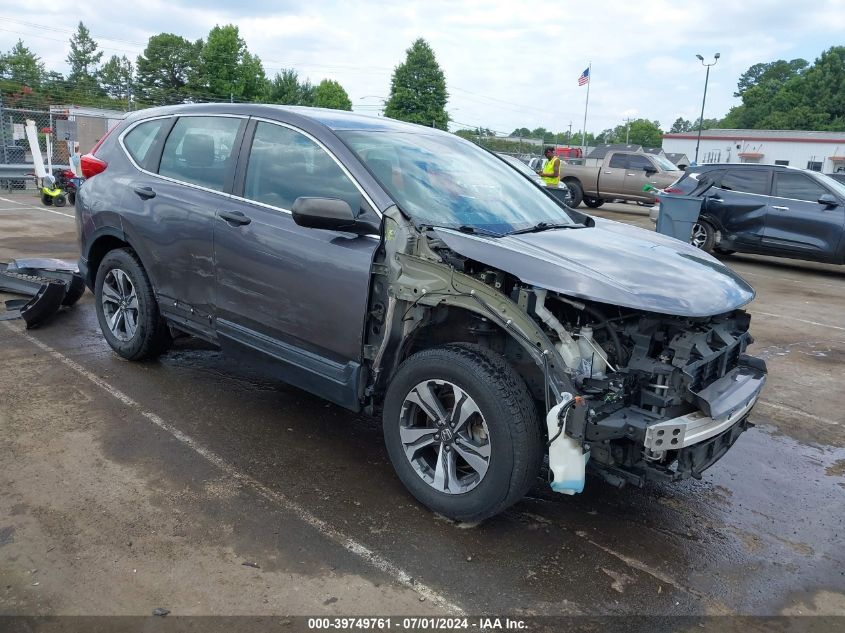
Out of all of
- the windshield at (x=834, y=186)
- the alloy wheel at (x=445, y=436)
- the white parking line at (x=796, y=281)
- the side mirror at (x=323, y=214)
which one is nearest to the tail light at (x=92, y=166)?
the side mirror at (x=323, y=214)

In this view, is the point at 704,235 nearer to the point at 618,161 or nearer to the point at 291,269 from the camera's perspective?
the point at 618,161

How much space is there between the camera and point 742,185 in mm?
12250

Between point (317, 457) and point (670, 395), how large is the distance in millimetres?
1983

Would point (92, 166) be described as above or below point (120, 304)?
above

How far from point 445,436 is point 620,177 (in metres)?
18.7

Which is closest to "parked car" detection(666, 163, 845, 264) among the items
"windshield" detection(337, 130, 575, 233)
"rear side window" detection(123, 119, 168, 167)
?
"windshield" detection(337, 130, 575, 233)

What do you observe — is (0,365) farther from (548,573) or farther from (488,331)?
(548,573)

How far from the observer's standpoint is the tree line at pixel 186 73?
67.3 meters

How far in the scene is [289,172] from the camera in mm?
3965

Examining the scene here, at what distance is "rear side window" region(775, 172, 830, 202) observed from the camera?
1138 centimetres

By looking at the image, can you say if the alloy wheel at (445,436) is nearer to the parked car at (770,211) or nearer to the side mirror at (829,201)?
the parked car at (770,211)

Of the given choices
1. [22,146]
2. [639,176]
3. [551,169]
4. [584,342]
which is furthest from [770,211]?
[22,146]

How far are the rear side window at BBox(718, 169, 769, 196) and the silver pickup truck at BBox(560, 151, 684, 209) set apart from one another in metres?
7.32

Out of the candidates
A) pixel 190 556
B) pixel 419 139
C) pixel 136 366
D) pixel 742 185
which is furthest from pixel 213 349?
pixel 742 185
